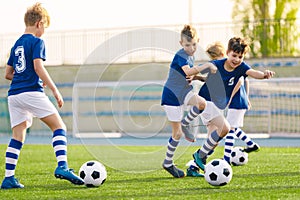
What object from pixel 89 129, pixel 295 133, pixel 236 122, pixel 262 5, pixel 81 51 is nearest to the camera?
pixel 236 122

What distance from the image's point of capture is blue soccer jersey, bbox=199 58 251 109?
26.0ft

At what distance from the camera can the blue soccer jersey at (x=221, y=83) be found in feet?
26.0

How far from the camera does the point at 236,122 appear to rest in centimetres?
901

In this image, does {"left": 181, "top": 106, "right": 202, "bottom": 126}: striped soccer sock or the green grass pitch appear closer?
the green grass pitch

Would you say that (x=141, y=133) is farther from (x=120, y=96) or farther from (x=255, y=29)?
(x=255, y=29)

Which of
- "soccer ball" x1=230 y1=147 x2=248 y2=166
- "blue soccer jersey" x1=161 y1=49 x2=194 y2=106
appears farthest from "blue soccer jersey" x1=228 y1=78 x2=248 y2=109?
"blue soccer jersey" x1=161 y1=49 x2=194 y2=106

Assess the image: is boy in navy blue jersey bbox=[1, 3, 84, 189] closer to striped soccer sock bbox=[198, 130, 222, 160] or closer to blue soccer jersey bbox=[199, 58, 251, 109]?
striped soccer sock bbox=[198, 130, 222, 160]

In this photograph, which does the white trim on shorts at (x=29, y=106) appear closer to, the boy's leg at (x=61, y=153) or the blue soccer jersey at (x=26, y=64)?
the blue soccer jersey at (x=26, y=64)

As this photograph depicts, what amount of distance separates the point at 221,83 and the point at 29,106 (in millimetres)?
2424

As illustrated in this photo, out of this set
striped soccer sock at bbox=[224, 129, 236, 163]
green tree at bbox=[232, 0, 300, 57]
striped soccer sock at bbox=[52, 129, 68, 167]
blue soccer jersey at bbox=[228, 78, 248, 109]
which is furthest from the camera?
green tree at bbox=[232, 0, 300, 57]

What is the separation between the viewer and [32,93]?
6566 millimetres

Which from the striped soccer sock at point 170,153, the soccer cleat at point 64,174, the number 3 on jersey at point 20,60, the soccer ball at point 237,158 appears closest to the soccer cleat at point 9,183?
the soccer cleat at point 64,174

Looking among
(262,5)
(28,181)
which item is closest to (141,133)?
(262,5)

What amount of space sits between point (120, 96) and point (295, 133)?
643 centimetres
